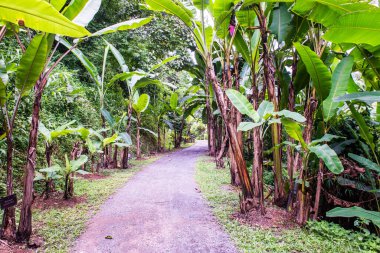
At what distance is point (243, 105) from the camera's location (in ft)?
11.2

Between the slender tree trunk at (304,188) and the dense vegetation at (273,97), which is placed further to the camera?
the slender tree trunk at (304,188)

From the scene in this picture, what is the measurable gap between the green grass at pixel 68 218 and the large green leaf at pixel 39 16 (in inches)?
95.3

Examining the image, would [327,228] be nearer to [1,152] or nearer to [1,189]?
[1,189]

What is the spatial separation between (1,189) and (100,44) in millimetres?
7391

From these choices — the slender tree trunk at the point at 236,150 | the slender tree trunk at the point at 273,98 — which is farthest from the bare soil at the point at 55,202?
the slender tree trunk at the point at 273,98

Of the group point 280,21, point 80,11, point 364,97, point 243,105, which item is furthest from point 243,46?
point 80,11

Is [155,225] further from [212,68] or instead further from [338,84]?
[338,84]

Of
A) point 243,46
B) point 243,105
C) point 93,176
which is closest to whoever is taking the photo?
point 243,105

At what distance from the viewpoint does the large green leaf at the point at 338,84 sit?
315 cm

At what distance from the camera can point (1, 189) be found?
4000mm

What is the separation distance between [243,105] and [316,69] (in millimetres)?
998

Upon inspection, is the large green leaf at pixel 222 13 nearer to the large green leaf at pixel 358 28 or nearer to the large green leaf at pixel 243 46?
the large green leaf at pixel 243 46

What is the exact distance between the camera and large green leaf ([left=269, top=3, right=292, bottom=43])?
12.2ft

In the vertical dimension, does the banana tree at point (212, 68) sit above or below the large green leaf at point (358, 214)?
above
